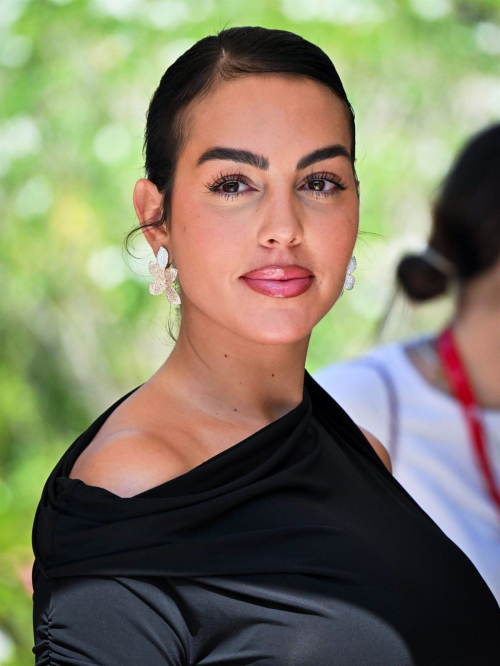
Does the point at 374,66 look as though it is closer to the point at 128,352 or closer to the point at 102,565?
the point at 128,352

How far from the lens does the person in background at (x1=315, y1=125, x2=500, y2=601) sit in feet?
7.64

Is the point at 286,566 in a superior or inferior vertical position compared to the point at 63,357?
inferior

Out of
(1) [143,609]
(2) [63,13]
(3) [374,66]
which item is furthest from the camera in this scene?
(3) [374,66]

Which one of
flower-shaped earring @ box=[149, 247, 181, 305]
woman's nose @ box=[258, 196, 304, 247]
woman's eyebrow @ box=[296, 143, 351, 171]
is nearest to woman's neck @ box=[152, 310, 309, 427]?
flower-shaped earring @ box=[149, 247, 181, 305]

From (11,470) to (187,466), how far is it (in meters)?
4.30

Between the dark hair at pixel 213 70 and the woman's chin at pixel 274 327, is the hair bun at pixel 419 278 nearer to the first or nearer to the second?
the dark hair at pixel 213 70

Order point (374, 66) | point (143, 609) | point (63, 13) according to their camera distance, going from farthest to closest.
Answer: point (374, 66) → point (63, 13) → point (143, 609)

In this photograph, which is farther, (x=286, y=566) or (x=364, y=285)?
(x=364, y=285)

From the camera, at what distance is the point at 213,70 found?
162 cm

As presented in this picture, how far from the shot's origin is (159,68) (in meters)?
5.34

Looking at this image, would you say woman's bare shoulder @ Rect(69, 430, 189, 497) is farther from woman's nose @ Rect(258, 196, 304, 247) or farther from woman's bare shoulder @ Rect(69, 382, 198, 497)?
woman's nose @ Rect(258, 196, 304, 247)

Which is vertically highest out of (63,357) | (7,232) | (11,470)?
(7,232)

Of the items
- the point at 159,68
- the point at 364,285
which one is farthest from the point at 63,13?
the point at 364,285

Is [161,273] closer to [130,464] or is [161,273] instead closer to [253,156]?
[253,156]
